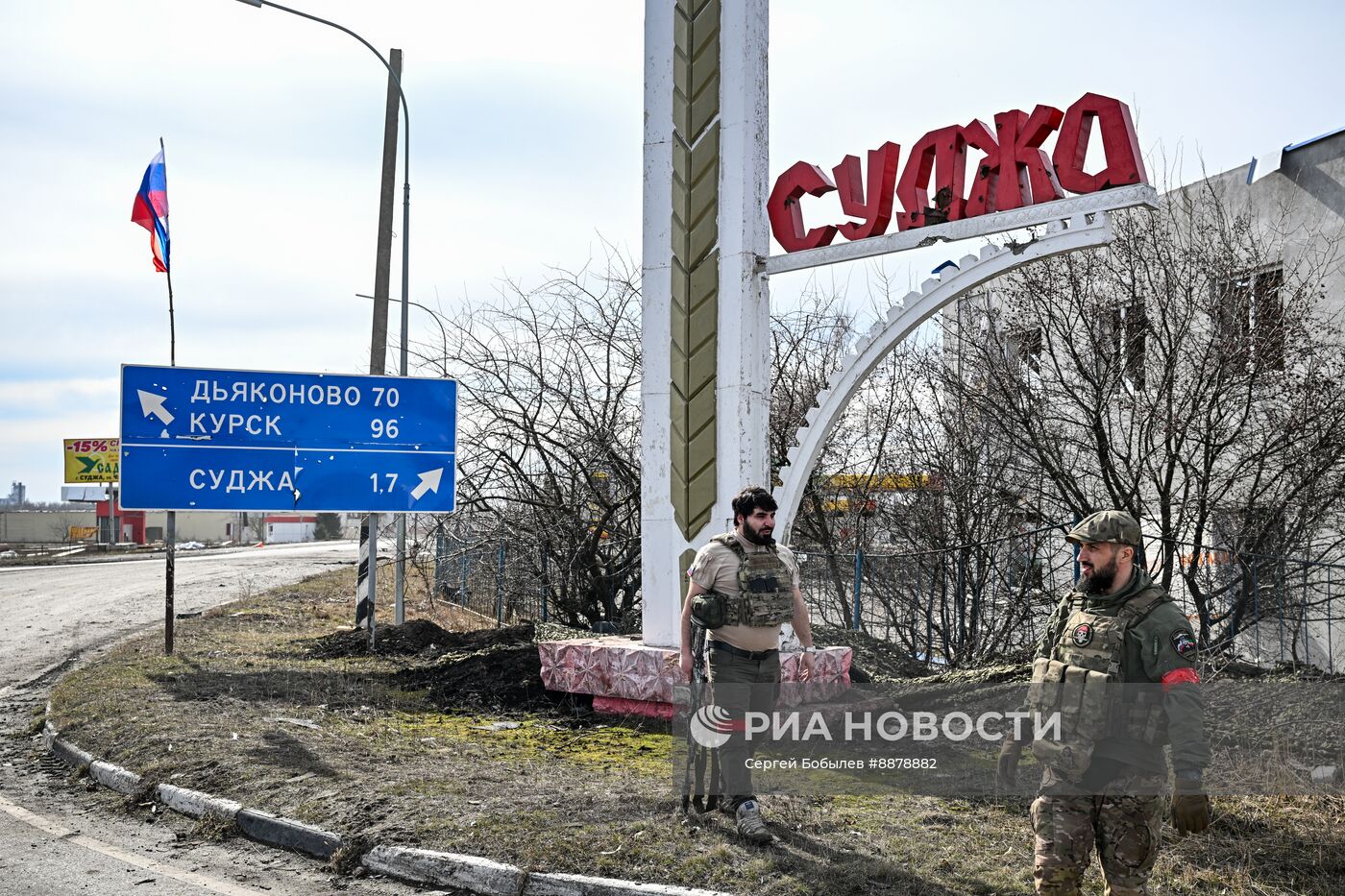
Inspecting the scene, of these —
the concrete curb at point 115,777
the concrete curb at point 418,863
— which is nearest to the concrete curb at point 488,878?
the concrete curb at point 418,863

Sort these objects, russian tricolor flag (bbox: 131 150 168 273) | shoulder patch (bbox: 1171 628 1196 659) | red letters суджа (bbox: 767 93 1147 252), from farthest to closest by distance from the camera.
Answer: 1. russian tricolor flag (bbox: 131 150 168 273)
2. red letters суджа (bbox: 767 93 1147 252)
3. shoulder patch (bbox: 1171 628 1196 659)

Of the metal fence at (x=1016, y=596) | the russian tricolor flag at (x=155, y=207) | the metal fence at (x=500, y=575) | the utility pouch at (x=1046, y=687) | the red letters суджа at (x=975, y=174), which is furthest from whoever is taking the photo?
the metal fence at (x=500, y=575)

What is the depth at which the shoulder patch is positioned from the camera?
156 inches

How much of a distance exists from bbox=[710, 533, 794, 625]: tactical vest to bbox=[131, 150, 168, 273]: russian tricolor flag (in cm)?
1181

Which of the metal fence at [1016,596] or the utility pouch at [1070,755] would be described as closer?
the utility pouch at [1070,755]

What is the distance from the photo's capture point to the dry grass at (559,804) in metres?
5.21

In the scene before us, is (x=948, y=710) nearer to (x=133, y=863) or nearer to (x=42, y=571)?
(x=133, y=863)

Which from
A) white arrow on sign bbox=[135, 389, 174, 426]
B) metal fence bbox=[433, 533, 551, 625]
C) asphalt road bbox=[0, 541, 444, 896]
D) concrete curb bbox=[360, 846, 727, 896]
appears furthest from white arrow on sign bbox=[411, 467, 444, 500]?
concrete curb bbox=[360, 846, 727, 896]

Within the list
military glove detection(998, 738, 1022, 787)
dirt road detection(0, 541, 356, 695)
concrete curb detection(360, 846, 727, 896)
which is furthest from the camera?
dirt road detection(0, 541, 356, 695)

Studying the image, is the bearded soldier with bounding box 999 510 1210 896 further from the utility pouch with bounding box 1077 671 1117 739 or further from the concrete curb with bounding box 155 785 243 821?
the concrete curb with bounding box 155 785 243 821

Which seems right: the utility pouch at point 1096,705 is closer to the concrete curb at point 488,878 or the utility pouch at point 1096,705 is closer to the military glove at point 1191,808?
the military glove at point 1191,808

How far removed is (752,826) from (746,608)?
1.11 metres

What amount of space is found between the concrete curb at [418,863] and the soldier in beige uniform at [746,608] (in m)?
1.03

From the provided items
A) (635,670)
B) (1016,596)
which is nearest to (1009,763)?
(635,670)
